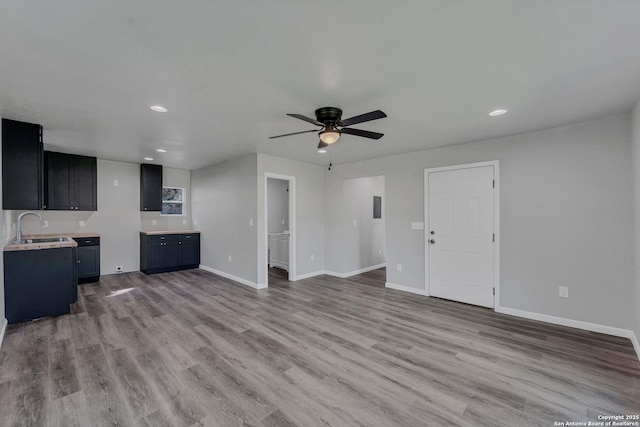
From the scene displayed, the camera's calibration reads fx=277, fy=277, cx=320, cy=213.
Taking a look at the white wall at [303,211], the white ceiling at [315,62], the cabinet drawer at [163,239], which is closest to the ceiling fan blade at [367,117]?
→ the white ceiling at [315,62]

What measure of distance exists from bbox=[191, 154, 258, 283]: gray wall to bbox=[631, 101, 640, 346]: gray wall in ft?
15.6

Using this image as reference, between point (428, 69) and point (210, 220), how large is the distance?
5476 mm

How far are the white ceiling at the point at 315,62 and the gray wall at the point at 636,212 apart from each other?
29 cm

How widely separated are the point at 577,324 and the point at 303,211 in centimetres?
439

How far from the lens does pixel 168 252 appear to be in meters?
6.12

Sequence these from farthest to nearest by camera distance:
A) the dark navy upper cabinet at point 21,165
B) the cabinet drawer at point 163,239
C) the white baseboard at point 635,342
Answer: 1. the cabinet drawer at point 163,239
2. the dark navy upper cabinet at point 21,165
3. the white baseboard at point 635,342

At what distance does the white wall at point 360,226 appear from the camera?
5914mm

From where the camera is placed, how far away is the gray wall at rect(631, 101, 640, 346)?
2664 millimetres

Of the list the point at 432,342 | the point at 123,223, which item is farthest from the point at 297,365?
the point at 123,223

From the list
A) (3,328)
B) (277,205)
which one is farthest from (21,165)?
(277,205)

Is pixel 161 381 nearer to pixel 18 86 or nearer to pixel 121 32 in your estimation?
pixel 121 32

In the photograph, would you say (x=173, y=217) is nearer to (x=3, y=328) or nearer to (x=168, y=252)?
(x=168, y=252)

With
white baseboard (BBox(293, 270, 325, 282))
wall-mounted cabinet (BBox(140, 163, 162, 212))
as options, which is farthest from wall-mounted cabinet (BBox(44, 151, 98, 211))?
white baseboard (BBox(293, 270, 325, 282))

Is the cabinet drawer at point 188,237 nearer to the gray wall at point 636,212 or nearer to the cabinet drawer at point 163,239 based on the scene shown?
the cabinet drawer at point 163,239
